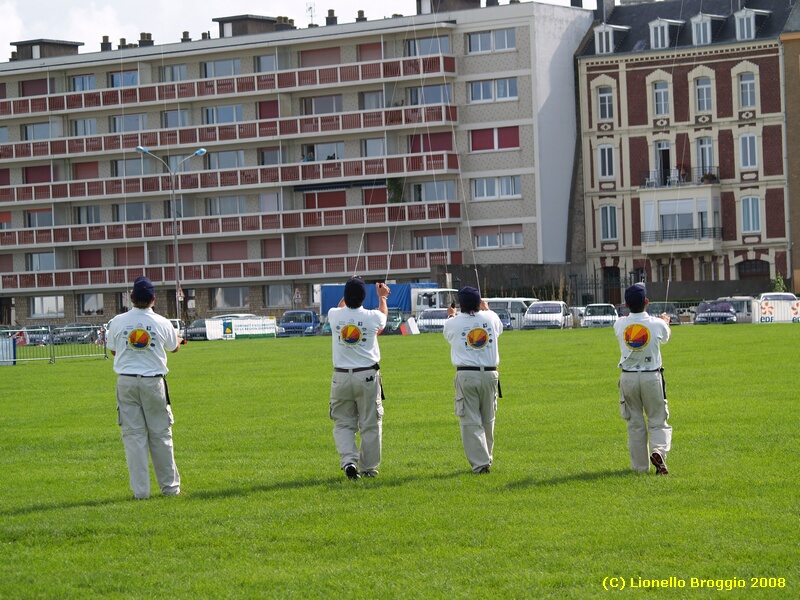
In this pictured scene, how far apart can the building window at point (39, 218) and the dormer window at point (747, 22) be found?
146 feet

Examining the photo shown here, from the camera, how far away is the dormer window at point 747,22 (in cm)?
7594

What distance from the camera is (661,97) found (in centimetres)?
7781

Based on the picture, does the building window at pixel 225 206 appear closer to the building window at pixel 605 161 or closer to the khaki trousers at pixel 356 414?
the building window at pixel 605 161

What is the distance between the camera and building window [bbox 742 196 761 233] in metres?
76.0

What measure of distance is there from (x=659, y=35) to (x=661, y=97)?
3.60 metres

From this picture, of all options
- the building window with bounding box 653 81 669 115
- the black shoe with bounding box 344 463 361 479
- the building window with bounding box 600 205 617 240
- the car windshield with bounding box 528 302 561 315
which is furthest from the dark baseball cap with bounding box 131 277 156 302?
the building window with bounding box 600 205 617 240

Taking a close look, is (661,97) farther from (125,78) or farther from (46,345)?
(46,345)

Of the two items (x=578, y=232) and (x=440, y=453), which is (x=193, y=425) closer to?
(x=440, y=453)

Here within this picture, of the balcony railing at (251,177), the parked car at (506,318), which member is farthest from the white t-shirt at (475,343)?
the balcony railing at (251,177)

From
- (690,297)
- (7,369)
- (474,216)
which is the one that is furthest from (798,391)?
(474,216)

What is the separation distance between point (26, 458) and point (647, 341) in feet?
26.4

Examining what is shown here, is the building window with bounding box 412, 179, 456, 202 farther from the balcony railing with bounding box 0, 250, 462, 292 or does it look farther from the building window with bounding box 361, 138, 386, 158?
the balcony railing with bounding box 0, 250, 462, 292

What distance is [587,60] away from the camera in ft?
260

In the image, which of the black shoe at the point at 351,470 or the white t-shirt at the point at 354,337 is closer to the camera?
the black shoe at the point at 351,470
